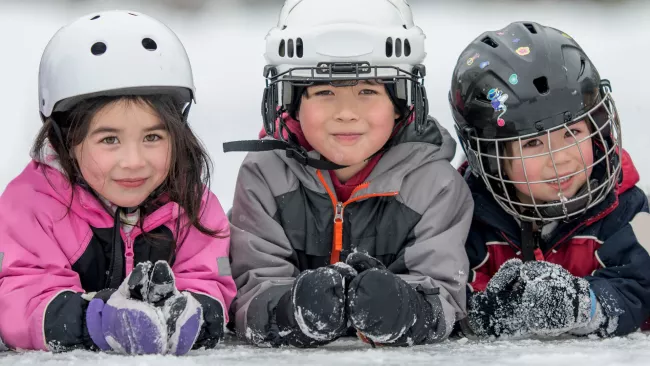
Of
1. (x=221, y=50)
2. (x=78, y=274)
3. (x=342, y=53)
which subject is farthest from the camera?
(x=221, y=50)

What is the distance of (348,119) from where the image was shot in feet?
10.6

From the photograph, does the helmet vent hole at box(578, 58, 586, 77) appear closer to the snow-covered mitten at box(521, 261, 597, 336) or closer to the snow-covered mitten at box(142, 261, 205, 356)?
the snow-covered mitten at box(521, 261, 597, 336)

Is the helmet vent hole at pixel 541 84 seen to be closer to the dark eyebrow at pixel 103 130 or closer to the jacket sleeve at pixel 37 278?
the dark eyebrow at pixel 103 130

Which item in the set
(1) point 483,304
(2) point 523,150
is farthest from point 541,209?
(1) point 483,304

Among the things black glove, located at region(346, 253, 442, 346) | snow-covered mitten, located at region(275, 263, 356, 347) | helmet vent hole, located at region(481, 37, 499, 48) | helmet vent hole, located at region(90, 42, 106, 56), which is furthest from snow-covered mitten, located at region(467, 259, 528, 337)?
helmet vent hole, located at region(90, 42, 106, 56)

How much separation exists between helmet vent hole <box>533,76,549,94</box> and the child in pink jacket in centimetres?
116

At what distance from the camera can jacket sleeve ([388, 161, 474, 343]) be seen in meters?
3.09

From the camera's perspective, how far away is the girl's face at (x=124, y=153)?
3.02 m

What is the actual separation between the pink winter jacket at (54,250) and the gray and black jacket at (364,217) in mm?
151

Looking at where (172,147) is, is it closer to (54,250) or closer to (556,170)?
(54,250)

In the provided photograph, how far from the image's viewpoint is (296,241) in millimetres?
3361

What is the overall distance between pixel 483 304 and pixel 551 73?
831 mm

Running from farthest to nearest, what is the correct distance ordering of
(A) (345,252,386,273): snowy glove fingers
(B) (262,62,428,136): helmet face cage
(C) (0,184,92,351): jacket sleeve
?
1. (B) (262,62,428,136): helmet face cage
2. (A) (345,252,386,273): snowy glove fingers
3. (C) (0,184,92,351): jacket sleeve

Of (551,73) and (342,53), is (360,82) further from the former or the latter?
(551,73)
